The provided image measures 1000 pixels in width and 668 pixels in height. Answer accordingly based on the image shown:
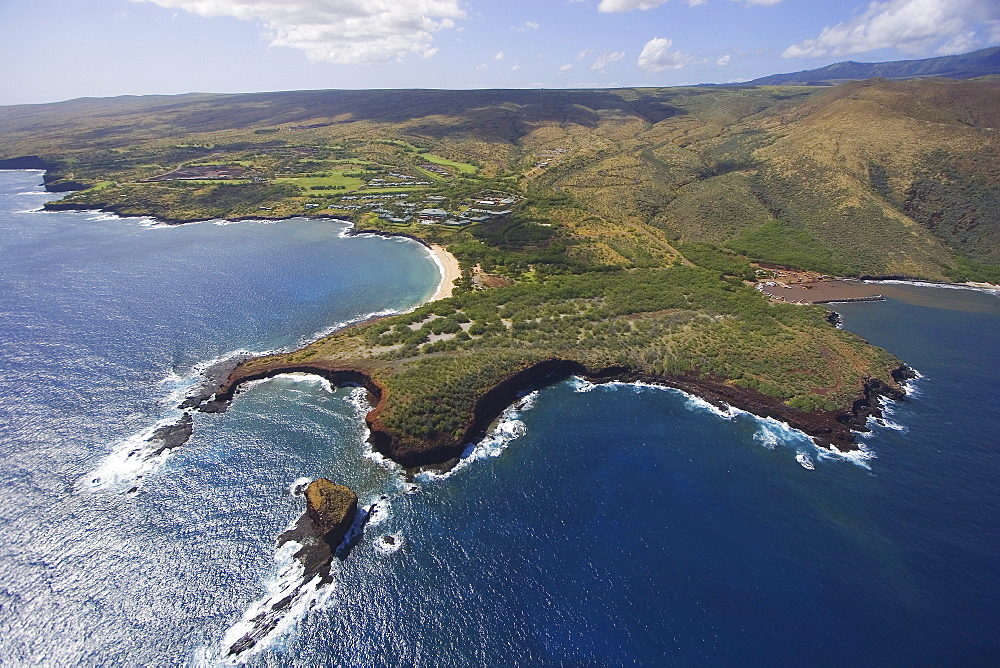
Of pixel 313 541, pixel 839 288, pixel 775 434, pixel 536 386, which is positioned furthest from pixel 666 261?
pixel 313 541

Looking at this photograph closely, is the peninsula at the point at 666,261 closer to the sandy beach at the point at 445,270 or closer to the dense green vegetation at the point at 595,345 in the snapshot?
the dense green vegetation at the point at 595,345

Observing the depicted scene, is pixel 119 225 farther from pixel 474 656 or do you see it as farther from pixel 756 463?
pixel 756 463

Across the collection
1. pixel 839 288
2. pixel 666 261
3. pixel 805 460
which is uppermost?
pixel 666 261

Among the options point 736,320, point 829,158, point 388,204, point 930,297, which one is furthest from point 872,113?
point 388,204

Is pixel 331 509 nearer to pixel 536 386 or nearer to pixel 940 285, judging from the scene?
pixel 536 386

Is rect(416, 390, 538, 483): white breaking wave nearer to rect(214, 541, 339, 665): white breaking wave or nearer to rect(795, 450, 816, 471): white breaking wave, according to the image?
rect(214, 541, 339, 665): white breaking wave
